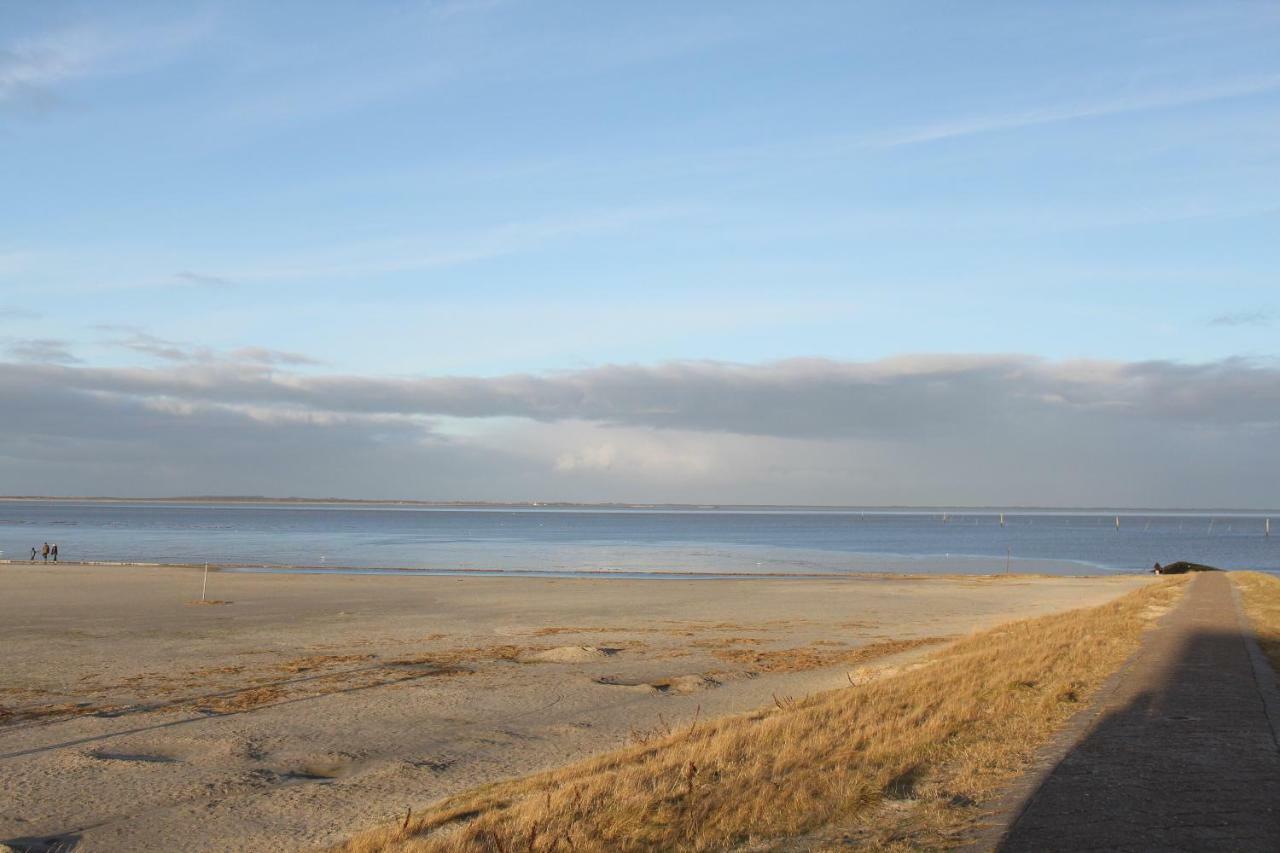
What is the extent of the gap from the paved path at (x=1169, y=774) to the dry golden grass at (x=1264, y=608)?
3.63m

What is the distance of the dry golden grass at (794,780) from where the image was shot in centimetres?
803

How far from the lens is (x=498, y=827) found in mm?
8516

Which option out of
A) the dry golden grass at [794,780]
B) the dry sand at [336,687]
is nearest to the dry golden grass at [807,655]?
the dry sand at [336,687]

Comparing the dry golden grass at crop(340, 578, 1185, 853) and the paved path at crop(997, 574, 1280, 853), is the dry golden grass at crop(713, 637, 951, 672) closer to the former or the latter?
the dry golden grass at crop(340, 578, 1185, 853)

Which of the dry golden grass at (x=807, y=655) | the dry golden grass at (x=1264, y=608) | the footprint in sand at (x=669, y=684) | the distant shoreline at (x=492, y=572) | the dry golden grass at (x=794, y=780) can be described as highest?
the dry golden grass at (x=794, y=780)

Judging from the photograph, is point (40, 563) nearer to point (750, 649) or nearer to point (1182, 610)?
point (750, 649)

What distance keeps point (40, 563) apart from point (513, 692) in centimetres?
4901

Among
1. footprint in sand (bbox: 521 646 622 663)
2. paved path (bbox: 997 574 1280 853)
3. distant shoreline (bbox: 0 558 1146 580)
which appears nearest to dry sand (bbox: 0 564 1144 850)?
footprint in sand (bbox: 521 646 622 663)

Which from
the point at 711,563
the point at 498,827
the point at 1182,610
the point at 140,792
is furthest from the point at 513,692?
the point at 711,563

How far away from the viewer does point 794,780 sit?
959cm

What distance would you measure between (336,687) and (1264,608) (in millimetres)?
24960

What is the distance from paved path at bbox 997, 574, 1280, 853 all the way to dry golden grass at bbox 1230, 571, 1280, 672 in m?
3.63

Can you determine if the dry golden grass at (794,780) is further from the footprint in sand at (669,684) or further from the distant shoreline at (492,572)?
the distant shoreline at (492,572)

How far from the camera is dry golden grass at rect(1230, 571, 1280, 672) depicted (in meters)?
19.7
